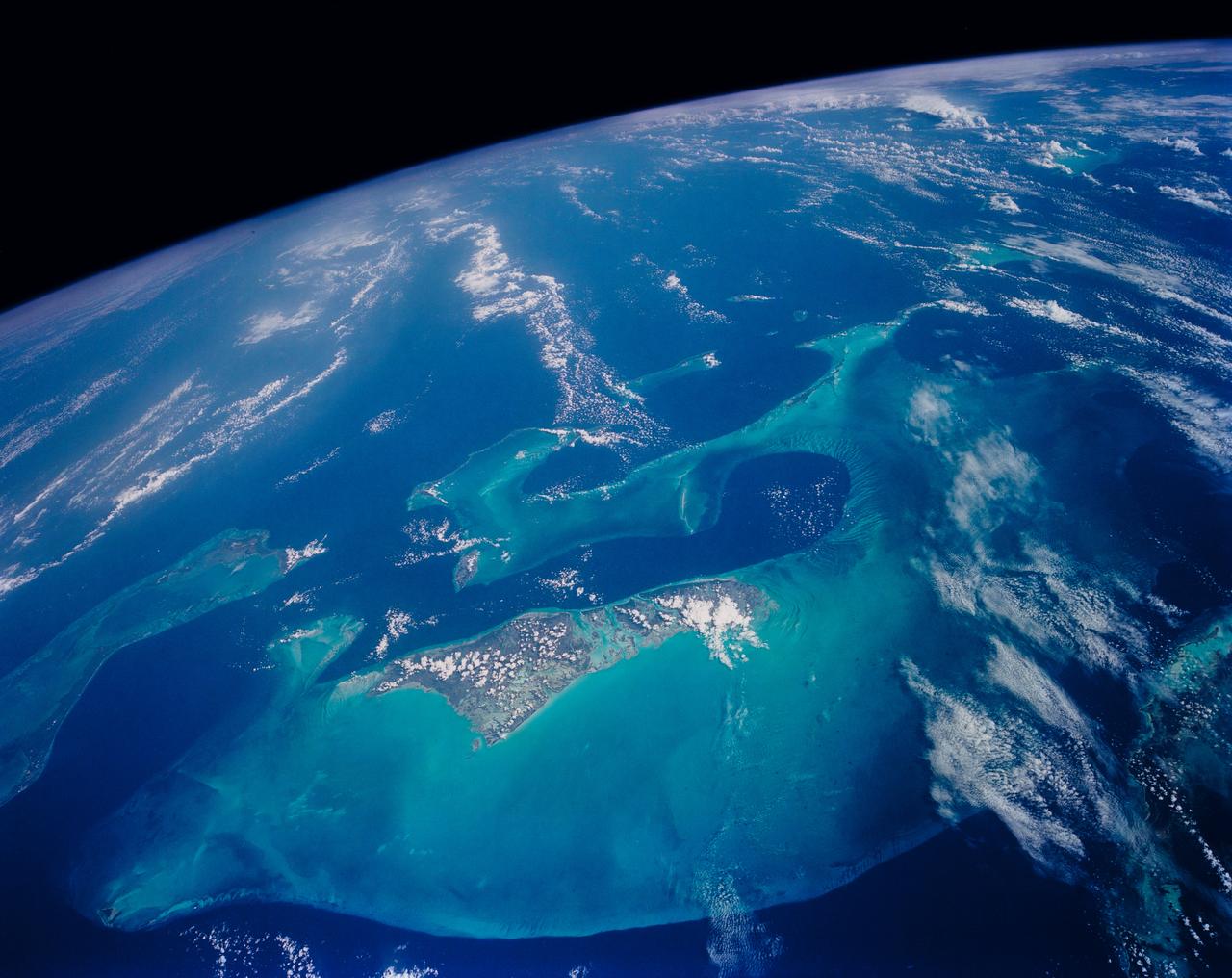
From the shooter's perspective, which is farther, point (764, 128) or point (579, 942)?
point (764, 128)

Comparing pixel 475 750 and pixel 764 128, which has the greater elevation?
pixel 764 128

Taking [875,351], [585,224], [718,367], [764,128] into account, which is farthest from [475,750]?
[764,128]

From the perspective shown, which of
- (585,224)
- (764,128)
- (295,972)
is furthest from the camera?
(764,128)

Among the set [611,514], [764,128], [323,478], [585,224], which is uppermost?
[764,128]

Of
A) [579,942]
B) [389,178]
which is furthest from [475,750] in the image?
[389,178]

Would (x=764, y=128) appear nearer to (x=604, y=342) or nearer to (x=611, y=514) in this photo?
(x=604, y=342)

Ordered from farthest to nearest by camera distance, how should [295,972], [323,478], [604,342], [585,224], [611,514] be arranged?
[585,224]
[604,342]
[323,478]
[611,514]
[295,972]

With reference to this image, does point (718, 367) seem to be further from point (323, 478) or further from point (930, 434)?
point (323, 478)
